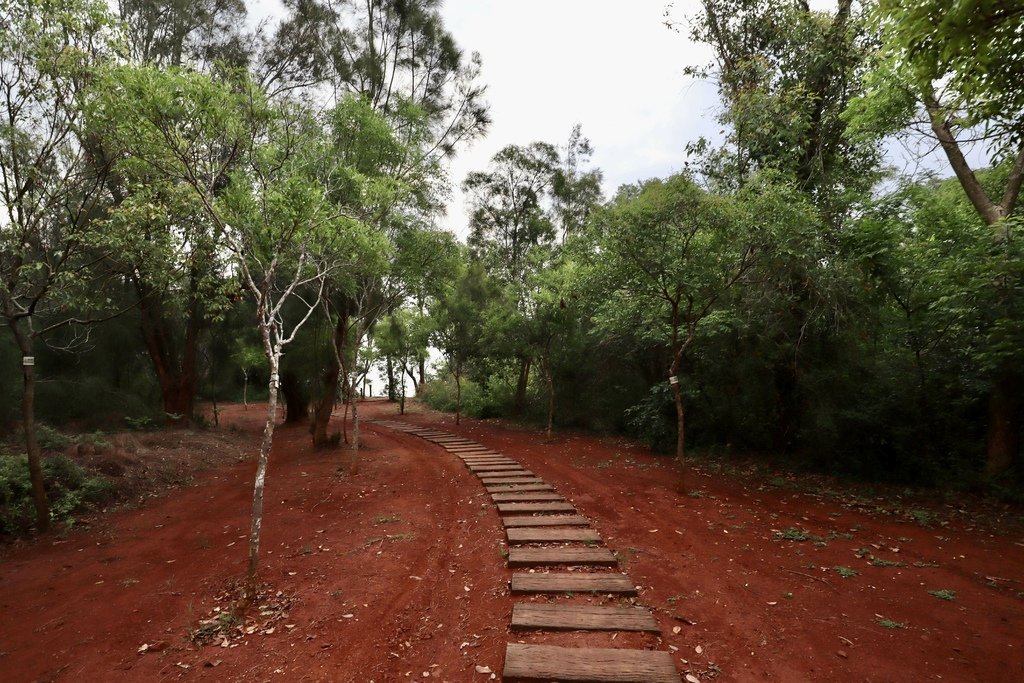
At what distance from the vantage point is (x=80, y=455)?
9.48 metres

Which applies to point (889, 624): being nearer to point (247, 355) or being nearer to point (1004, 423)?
point (1004, 423)

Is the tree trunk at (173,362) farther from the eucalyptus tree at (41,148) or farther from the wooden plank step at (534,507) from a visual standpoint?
the wooden plank step at (534,507)

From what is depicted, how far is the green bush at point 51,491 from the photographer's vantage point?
7.11 meters

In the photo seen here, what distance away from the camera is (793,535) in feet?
19.9

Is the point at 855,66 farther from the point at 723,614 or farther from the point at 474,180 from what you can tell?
the point at 474,180

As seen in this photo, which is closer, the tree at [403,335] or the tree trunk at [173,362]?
the tree trunk at [173,362]

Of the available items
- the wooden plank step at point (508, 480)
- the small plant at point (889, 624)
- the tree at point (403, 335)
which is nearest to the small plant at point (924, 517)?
the small plant at point (889, 624)

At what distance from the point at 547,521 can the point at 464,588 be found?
1878 millimetres

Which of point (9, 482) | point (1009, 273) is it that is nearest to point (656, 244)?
point (1009, 273)

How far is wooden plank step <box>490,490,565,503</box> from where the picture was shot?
7.46m

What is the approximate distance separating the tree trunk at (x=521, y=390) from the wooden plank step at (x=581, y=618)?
43.0ft

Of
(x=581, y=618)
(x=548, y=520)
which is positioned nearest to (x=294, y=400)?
(x=548, y=520)

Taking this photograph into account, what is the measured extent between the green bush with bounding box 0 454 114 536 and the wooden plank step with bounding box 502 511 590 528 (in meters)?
6.90

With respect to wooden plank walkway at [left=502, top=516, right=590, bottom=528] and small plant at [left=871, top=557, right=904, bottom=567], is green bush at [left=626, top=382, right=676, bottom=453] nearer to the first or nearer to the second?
wooden plank walkway at [left=502, top=516, right=590, bottom=528]
